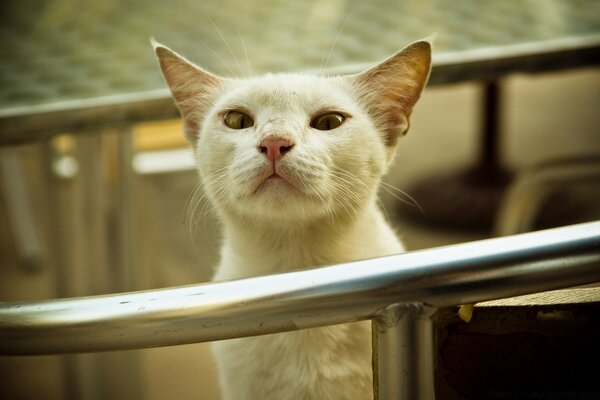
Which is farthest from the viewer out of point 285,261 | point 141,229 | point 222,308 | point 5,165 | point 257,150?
point 5,165

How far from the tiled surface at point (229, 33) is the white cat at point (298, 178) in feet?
0.70

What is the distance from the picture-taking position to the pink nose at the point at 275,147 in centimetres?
79

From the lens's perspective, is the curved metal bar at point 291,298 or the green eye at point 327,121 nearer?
the curved metal bar at point 291,298

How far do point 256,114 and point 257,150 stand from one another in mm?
91

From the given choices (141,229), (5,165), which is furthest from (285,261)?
(5,165)

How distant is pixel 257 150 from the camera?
2.64 feet

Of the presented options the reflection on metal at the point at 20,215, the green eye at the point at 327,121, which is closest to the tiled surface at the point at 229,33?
the green eye at the point at 327,121

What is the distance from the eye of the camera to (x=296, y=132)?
0.82 metres

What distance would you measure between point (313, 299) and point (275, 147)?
0.34m

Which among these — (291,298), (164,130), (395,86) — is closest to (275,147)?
(395,86)

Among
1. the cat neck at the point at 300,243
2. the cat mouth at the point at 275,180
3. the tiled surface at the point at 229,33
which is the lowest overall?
the cat neck at the point at 300,243

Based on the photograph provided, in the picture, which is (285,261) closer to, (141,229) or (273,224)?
(273,224)

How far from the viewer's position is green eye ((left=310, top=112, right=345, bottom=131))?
0.88 metres

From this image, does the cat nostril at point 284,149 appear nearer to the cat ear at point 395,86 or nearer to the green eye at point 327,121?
the green eye at point 327,121
